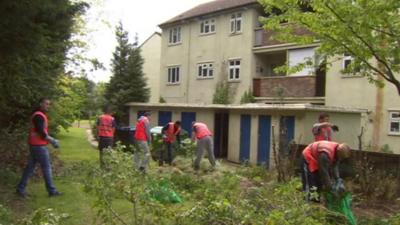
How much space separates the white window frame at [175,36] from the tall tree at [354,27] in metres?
25.0

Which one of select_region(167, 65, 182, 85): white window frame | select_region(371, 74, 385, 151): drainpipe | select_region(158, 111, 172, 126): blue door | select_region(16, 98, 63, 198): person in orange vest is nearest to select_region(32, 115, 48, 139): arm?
select_region(16, 98, 63, 198): person in orange vest

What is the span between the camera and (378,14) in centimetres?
873

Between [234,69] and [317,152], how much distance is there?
23.6m

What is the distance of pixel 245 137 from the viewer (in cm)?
2308

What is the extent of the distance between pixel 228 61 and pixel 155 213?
88.3 feet

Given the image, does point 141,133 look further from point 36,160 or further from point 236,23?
point 236,23

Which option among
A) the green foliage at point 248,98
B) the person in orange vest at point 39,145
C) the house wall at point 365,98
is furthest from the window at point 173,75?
the person in orange vest at point 39,145

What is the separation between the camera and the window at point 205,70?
32.5 meters

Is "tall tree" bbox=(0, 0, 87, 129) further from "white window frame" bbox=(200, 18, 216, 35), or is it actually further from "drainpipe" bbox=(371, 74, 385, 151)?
"white window frame" bbox=(200, 18, 216, 35)

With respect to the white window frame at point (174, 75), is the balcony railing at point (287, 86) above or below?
below

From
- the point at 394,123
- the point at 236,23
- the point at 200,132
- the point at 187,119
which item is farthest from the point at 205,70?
the point at 200,132

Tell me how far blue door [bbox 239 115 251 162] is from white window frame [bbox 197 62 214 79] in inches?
369

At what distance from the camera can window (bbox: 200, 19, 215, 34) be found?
3269 centimetres

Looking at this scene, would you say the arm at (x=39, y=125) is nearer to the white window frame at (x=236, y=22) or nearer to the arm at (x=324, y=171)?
the arm at (x=324, y=171)
